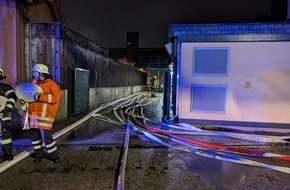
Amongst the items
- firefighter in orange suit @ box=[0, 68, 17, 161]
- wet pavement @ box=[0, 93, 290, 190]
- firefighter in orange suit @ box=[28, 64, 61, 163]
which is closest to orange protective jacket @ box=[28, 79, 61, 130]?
firefighter in orange suit @ box=[28, 64, 61, 163]

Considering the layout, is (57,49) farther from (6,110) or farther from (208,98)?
(208,98)

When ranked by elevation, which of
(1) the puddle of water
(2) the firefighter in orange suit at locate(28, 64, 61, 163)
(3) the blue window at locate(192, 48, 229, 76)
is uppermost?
(3) the blue window at locate(192, 48, 229, 76)

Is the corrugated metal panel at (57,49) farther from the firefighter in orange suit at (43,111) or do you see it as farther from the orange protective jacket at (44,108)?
the orange protective jacket at (44,108)

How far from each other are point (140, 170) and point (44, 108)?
208 centimetres

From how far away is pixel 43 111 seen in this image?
4.91 metres

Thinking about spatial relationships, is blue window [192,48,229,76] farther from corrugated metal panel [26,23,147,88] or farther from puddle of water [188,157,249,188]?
corrugated metal panel [26,23,147,88]

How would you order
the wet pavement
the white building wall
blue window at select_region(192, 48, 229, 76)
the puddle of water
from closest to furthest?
1. the wet pavement
2. the puddle of water
3. the white building wall
4. blue window at select_region(192, 48, 229, 76)

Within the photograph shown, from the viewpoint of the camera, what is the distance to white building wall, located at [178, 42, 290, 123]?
8.99 m

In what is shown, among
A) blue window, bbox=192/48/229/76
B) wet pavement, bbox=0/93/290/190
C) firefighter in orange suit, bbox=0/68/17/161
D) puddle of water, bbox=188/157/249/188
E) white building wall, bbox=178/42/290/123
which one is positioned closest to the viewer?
wet pavement, bbox=0/93/290/190

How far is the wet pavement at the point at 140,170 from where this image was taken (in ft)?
13.8

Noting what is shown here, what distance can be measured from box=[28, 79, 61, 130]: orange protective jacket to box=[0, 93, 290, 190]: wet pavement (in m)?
0.48

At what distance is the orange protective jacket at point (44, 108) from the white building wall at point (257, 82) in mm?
5795

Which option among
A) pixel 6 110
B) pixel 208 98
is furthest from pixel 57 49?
pixel 208 98

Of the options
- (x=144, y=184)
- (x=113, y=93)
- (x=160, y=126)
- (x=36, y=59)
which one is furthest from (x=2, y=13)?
(x=113, y=93)
